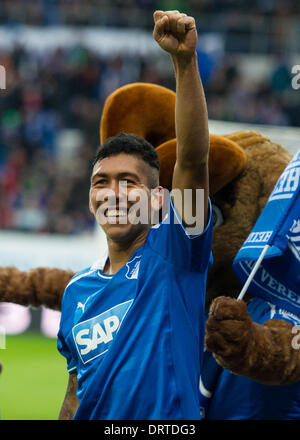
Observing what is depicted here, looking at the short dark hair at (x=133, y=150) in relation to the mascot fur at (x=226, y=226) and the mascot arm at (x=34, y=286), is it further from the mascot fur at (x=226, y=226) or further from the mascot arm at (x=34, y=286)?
the mascot arm at (x=34, y=286)

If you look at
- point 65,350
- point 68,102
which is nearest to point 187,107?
point 65,350

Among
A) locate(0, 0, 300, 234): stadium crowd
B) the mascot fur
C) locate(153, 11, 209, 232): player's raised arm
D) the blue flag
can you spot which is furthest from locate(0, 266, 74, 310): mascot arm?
locate(0, 0, 300, 234): stadium crowd

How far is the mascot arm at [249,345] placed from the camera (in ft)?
6.31

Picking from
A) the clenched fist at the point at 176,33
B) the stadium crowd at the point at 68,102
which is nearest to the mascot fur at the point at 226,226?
the clenched fist at the point at 176,33

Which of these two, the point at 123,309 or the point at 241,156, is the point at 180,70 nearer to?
the point at 123,309

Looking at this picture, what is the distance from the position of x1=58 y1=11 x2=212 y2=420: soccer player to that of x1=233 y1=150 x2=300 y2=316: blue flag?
440 mm

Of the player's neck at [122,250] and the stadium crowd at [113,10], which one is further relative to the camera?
the stadium crowd at [113,10]

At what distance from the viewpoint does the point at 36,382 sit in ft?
19.1

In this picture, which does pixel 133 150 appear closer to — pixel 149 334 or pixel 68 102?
pixel 149 334

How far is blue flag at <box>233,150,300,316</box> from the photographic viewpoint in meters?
2.09

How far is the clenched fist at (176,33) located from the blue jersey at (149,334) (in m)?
0.39

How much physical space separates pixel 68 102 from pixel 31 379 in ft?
19.3

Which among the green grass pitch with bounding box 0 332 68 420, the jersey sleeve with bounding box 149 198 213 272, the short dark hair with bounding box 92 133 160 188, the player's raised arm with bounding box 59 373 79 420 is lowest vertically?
the green grass pitch with bounding box 0 332 68 420

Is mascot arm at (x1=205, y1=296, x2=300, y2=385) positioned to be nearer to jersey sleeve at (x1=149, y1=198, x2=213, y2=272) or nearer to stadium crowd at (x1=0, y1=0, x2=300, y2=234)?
jersey sleeve at (x1=149, y1=198, x2=213, y2=272)
